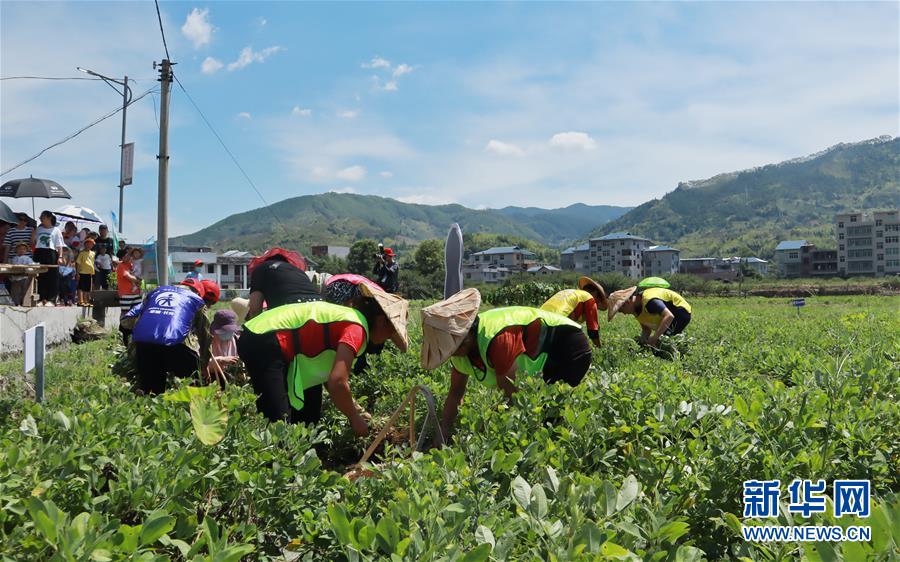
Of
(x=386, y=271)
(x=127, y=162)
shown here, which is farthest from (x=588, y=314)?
(x=127, y=162)

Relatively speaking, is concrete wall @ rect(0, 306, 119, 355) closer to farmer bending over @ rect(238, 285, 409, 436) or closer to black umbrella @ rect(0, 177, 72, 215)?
black umbrella @ rect(0, 177, 72, 215)

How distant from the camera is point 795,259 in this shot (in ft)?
320

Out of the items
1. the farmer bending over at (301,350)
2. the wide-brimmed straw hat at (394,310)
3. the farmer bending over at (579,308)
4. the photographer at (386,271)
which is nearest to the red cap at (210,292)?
the farmer bending over at (301,350)

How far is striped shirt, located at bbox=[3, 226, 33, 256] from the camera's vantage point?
36.4 ft

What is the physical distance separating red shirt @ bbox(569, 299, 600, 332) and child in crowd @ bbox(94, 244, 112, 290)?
995 cm

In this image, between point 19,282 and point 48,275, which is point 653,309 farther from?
point 19,282

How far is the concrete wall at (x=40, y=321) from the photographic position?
28.9 feet

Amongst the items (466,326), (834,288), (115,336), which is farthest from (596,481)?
(834,288)

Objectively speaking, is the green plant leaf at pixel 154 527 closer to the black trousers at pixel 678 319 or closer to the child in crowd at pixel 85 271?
the black trousers at pixel 678 319

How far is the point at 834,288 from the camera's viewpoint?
4694 centimetres

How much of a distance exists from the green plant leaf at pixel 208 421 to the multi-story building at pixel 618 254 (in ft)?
358

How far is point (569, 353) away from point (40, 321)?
352 inches

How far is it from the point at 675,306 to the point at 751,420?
5723 millimetres

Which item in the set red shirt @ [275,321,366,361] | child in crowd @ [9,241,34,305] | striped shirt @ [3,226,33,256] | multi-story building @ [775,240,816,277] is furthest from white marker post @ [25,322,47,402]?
multi-story building @ [775,240,816,277]
